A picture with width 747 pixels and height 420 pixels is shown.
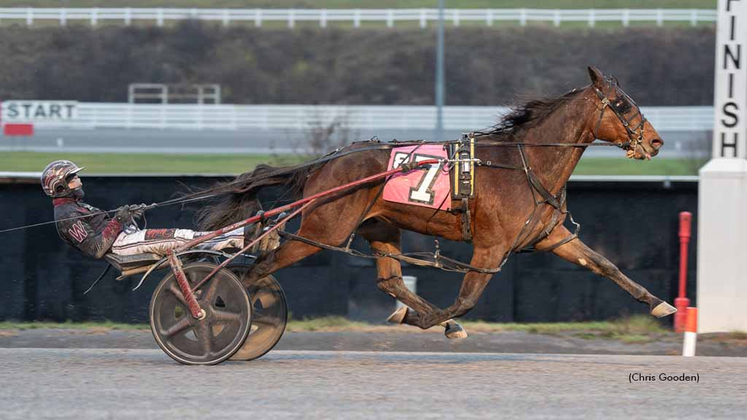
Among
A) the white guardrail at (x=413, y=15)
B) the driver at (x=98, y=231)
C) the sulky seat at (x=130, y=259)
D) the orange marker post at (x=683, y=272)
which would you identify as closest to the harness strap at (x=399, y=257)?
the driver at (x=98, y=231)

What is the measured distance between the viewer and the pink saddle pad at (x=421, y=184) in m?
6.76

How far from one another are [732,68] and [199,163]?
385 inches

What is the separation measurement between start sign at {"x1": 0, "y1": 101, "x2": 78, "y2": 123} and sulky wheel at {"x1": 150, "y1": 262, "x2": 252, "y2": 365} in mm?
12447

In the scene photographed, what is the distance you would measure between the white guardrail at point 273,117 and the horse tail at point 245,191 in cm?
1154

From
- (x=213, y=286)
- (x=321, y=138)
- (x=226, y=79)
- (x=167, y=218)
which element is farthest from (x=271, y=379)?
(x=226, y=79)

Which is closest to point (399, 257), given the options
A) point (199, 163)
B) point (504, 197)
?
point (504, 197)

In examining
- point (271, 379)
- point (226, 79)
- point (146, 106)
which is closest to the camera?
point (271, 379)

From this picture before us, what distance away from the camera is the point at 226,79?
79.7 feet

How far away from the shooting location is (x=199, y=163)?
53.7ft

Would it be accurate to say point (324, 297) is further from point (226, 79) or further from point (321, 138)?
point (226, 79)

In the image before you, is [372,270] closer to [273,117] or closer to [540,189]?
[540,189]

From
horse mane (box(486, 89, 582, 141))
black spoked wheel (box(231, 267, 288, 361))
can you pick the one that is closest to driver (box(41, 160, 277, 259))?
black spoked wheel (box(231, 267, 288, 361))

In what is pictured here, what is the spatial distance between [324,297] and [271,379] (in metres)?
2.94

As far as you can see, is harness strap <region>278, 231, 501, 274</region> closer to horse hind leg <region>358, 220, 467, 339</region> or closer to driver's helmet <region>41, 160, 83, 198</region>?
horse hind leg <region>358, 220, 467, 339</region>
